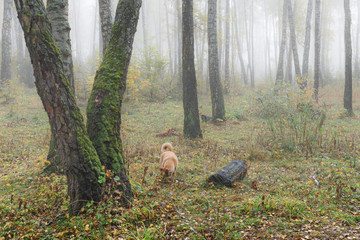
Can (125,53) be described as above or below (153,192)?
above

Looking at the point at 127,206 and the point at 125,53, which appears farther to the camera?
the point at 125,53

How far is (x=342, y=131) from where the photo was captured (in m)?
Answer: 10.0

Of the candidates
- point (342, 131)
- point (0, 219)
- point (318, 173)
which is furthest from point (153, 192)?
point (342, 131)

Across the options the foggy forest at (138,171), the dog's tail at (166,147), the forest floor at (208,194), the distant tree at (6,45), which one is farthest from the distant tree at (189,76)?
the distant tree at (6,45)

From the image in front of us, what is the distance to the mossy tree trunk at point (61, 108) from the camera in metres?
2.95

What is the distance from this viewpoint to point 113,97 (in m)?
3.95

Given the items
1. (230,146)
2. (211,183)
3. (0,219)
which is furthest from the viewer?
(230,146)

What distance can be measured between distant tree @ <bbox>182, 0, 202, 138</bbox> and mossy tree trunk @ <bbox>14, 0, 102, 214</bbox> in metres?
5.92

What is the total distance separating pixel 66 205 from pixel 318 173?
5.43 meters

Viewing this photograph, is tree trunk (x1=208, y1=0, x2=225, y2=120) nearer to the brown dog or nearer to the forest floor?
the forest floor

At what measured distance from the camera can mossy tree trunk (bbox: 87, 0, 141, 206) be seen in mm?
3760

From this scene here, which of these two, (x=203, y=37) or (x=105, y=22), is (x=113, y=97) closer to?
(x=105, y=22)

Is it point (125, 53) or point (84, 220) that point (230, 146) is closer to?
point (125, 53)

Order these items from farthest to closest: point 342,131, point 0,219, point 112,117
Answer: point 342,131 < point 112,117 < point 0,219
